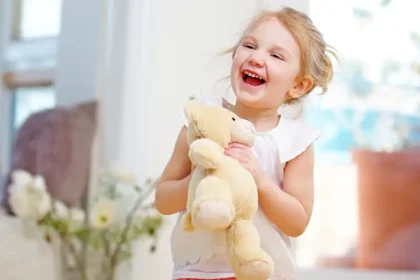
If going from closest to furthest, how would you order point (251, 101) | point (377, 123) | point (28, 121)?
1. point (251, 101)
2. point (28, 121)
3. point (377, 123)

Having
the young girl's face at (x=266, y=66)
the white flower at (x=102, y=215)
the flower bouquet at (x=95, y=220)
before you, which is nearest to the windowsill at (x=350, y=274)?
the flower bouquet at (x=95, y=220)

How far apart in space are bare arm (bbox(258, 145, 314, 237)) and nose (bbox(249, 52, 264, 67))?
14 centimetres

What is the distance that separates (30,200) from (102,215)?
0.18 m

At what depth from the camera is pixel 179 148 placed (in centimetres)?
89

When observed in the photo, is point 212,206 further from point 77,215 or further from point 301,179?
point 77,215

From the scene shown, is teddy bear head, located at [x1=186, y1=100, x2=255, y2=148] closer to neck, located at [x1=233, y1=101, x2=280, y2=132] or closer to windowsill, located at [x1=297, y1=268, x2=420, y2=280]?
neck, located at [x1=233, y1=101, x2=280, y2=132]

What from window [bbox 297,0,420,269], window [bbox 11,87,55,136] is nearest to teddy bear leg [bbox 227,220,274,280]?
window [bbox 11,87,55,136]

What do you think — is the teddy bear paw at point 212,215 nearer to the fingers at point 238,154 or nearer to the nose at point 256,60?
the fingers at point 238,154

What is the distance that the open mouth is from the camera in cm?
87

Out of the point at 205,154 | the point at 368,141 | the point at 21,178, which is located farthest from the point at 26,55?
the point at 205,154

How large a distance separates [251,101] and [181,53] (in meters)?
0.82

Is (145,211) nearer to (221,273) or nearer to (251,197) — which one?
(221,273)

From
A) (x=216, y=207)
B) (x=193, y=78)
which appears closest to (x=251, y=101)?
(x=216, y=207)

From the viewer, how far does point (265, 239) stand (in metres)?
0.85
